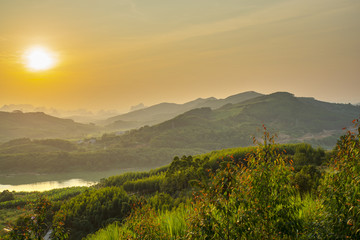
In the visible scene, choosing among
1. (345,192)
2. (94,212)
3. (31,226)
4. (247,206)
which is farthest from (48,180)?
(345,192)

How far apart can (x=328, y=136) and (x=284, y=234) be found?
216 m

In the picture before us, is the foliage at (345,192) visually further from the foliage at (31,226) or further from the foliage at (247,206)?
the foliage at (31,226)

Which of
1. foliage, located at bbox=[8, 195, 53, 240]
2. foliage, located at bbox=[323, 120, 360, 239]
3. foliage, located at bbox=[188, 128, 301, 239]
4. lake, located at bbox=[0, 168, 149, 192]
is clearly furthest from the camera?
lake, located at bbox=[0, 168, 149, 192]

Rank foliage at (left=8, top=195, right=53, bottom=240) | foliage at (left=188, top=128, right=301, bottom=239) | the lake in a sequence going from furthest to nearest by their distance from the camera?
1. the lake
2. foliage at (left=8, top=195, right=53, bottom=240)
3. foliage at (left=188, top=128, right=301, bottom=239)

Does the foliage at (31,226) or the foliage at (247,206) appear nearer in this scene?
the foliage at (247,206)

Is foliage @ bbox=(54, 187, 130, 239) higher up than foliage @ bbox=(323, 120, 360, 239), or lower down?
lower down

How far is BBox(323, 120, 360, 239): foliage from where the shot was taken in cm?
489

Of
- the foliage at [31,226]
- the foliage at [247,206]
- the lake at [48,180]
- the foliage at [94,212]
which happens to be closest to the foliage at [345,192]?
the foliage at [247,206]

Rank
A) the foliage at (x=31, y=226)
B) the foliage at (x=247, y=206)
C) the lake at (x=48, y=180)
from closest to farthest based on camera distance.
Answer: the foliage at (x=247, y=206) < the foliage at (x=31, y=226) < the lake at (x=48, y=180)

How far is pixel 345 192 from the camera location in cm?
512

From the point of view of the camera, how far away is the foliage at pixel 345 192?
193 inches

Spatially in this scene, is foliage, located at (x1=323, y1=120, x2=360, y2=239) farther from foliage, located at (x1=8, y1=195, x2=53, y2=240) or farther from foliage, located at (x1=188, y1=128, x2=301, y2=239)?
foliage, located at (x1=8, y1=195, x2=53, y2=240)

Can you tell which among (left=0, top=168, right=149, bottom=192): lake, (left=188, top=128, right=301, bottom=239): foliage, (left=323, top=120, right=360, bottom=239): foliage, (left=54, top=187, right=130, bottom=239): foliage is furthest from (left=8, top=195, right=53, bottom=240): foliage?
(left=0, top=168, right=149, bottom=192): lake

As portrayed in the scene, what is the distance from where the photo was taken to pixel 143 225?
23.5ft
